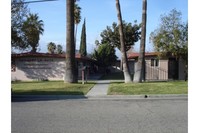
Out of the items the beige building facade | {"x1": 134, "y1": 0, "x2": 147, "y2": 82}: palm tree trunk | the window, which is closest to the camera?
{"x1": 134, "y1": 0, "x2": 147, "y2": 82}: palm tree trunk

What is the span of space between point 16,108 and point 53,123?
3.32 meters

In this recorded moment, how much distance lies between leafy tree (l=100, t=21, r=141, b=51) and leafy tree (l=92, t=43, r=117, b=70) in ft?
4.23

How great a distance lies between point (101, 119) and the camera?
8.50 m

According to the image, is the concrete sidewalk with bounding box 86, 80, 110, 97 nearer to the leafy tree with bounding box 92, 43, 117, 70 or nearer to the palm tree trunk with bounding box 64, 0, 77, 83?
the palm tree trunk with bounding box 64, 0, 77, 83

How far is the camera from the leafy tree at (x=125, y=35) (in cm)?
4581

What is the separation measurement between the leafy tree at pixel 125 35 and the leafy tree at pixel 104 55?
129cm

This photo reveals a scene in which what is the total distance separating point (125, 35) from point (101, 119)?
1487 inches

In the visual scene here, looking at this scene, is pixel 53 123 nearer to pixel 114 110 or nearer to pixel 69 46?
pixel 114 110

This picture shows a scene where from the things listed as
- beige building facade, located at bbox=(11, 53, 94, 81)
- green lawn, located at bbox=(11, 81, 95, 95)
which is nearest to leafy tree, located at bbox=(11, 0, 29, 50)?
beige building facade, located at bbox=(11, 53, 94, 81)

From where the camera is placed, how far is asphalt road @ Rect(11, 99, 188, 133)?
23.5ft

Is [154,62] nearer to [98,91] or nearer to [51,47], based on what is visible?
[98,91]

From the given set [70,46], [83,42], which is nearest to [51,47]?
[83,42]

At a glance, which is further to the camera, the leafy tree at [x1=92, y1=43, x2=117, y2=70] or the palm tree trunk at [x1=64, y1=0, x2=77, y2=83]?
the leafy tree at [x1=92, y1=43, x2=117, y2=70]
